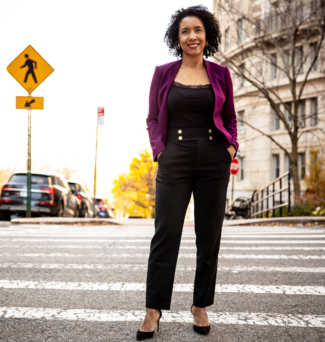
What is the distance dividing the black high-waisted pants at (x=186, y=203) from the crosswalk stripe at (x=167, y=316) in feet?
1.12

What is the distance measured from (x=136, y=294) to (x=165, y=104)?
1833mm

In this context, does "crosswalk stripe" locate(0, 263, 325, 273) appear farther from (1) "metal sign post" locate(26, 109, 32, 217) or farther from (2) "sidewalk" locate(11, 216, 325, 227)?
(1) "metal sign post" locate(26, 109, 32, 217)

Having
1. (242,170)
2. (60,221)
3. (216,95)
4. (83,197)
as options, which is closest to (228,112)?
(216,95)

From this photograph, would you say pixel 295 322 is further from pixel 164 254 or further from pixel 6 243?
pixel 6 243

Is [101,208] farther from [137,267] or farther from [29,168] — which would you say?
[137,267]

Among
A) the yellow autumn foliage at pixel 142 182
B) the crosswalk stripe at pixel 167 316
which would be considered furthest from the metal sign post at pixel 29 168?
the yellow autumn foliage at pixel 142 182

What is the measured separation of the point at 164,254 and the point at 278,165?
30.9 metres

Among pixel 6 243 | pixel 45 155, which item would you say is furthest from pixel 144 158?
pixel 6 243

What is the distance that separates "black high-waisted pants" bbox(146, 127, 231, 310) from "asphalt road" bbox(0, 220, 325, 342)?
1.03 ft

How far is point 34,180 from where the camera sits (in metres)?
15.8

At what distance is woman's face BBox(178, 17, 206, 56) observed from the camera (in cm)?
343

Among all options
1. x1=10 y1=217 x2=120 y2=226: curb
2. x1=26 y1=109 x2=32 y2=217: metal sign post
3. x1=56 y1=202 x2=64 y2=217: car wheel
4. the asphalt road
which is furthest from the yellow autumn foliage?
the asphalt road

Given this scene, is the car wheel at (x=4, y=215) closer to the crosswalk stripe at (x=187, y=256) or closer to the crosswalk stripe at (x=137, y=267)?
the crosswalk stripe at (x=187, y=256)

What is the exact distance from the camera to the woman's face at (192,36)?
11.3 feet
